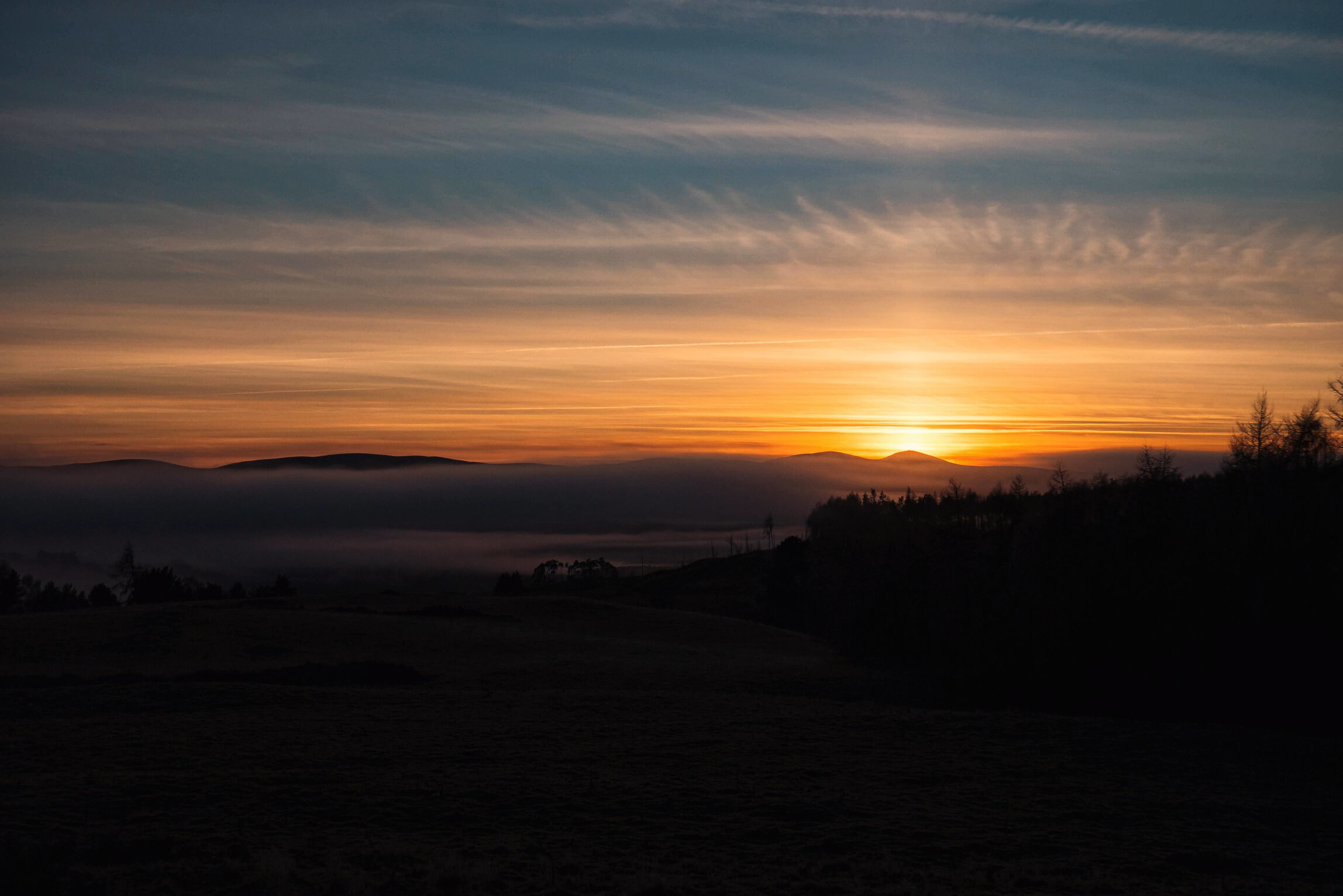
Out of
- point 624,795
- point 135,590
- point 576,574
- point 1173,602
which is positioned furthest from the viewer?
point 576,574

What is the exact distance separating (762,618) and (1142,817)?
9557cm

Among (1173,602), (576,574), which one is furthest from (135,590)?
(1173,602)

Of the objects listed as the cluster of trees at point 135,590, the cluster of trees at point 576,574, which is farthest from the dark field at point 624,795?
the cluster of trees at point 576,574

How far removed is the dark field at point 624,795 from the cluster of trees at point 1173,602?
510cm

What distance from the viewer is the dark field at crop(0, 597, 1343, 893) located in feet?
42.9

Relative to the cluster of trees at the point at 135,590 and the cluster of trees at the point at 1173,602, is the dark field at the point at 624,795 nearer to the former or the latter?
the cluster of trees at the point at 1173,602

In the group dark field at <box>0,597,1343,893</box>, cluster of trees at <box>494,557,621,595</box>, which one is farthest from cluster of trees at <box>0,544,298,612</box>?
dark field at <box>0,597,1343,893</box>

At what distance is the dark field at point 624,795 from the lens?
1309cm

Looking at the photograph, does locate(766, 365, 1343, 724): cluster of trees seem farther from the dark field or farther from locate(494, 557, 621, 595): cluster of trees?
locate(494, 557, 621, 595): cluster of trees

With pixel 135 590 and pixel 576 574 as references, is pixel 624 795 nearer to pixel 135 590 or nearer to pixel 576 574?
pixel 135 590

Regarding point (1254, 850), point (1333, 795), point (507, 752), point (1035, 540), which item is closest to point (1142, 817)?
point (1254, 850)

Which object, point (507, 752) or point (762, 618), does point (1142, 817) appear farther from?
point (762, 618)

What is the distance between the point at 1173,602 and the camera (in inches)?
1245

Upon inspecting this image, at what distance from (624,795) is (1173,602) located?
2198cm
